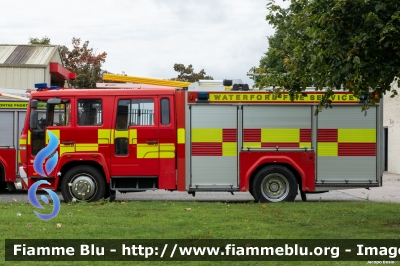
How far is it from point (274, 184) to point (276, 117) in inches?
57.7

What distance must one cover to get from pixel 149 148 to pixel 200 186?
1.37 m

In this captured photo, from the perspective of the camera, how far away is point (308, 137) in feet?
49.5

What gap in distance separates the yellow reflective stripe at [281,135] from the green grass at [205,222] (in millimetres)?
1491

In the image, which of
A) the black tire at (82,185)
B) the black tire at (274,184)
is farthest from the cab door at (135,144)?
the black tire at (274,184)

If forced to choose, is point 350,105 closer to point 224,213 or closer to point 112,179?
point 224,213

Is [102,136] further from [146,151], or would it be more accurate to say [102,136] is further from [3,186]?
[3,186]

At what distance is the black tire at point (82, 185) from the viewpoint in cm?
1498

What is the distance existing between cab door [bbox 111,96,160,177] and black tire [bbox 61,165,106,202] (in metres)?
0.38

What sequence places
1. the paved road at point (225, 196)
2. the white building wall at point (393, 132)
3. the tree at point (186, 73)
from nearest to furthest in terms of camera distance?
the paved road at point (225, 196)
the white building wall at point (393, 132)
the tree at point (186, 73)

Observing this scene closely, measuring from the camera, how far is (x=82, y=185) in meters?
15.0

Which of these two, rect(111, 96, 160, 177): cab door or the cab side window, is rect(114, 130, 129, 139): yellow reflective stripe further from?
the cab side window

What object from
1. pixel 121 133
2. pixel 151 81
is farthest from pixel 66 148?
pixel 151 81

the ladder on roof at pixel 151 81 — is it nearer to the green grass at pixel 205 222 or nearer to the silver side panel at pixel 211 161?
the silver side panel at pixel 211 161

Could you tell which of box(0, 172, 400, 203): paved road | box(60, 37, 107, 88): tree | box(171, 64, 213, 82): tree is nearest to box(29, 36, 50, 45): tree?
box(60, 37, 107, 88): tree
